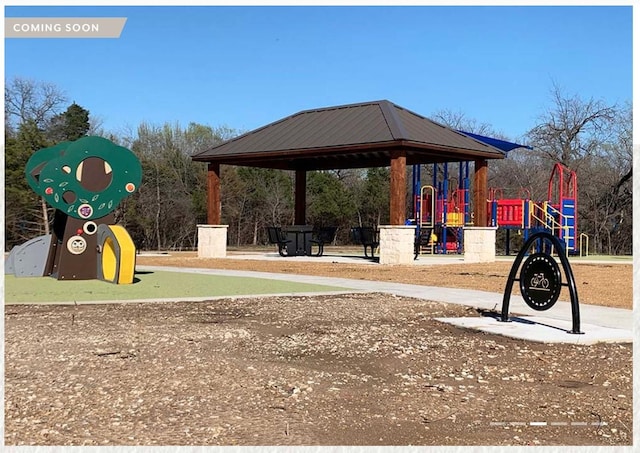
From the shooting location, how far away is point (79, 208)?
13.4 m

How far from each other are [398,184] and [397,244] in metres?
1.65

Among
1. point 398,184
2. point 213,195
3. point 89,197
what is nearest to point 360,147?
point 398,184

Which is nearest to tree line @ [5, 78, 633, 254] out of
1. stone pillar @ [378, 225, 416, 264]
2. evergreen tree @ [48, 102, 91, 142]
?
evergreen tree @ [48, 102, 91, 142]

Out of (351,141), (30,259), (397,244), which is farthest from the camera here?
(351,141)

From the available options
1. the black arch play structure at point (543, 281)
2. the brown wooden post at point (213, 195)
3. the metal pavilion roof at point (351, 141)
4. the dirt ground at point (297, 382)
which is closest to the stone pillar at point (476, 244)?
the metal pavilion roof at point (351, 141)

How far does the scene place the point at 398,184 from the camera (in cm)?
1905

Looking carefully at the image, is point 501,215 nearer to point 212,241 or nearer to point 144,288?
point 212,241

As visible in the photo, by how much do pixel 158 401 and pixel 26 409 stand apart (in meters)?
0.81

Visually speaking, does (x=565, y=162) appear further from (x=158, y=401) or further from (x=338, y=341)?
(x=158, y=401)

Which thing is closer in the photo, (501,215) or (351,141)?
(351,141)

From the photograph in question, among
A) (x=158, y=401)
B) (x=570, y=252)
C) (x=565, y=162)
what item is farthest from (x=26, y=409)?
(x=565, y=162)

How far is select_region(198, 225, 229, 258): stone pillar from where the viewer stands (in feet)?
75.4

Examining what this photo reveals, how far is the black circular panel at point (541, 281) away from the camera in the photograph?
7.63 metres

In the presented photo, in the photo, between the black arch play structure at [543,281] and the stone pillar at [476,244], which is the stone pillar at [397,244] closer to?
the stone pillar at [476,244]
